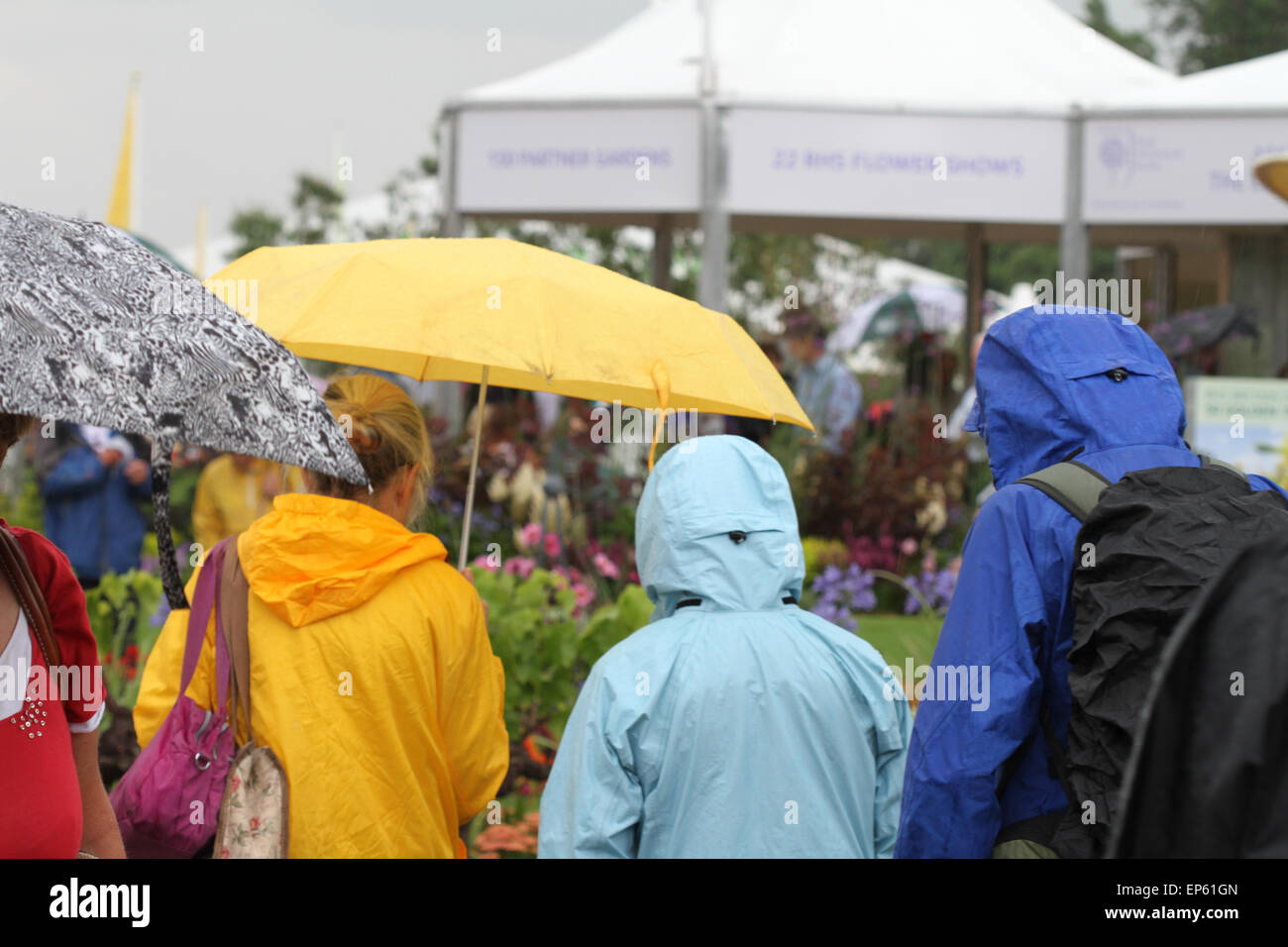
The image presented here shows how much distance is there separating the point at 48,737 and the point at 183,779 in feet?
1.79

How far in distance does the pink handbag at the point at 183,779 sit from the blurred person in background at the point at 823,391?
7.14 metres

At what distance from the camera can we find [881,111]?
8.91 meters

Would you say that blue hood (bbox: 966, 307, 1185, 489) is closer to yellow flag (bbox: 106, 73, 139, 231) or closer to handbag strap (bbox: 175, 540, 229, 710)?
handbag strap (bbox: 175, 540, 229, 710)

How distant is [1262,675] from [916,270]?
21427mm

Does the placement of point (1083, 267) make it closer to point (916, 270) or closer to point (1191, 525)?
point (1191, 525)

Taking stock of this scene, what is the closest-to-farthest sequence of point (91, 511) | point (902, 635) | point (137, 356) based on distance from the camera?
1. point (137, 356)
2. point (902, 635)
3. point (91, 511)

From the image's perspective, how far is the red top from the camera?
202 centimetres

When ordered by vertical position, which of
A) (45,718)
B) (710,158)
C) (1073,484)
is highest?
(710,158)

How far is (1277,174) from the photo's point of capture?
3.74m

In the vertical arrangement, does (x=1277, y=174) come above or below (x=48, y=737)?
above

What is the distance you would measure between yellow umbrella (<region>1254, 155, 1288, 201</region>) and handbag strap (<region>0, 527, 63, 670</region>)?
119 inches

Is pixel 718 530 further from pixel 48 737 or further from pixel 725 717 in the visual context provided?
pixel 48 737

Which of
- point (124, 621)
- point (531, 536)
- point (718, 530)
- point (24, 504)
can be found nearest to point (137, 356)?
point (718, 530)
